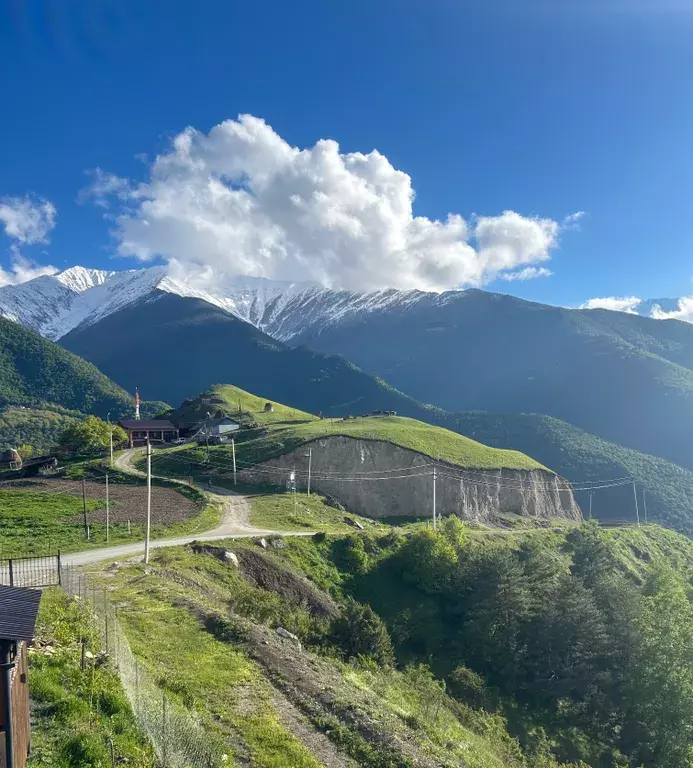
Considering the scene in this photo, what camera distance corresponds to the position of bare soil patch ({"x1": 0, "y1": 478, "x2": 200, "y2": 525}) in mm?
51969

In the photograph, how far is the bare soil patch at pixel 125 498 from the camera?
51969mm

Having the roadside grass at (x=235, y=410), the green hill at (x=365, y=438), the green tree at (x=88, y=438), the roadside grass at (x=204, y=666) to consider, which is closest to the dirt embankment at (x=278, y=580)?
the roadside grass at (x=204, y=666)

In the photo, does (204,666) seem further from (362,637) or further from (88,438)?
(88,438)

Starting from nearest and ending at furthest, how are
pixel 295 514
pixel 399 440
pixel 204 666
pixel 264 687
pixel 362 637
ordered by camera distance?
pixel 264 687 < pixel 204 666 < pixel 362 637 < pixel 295 514 < pixel 399 440

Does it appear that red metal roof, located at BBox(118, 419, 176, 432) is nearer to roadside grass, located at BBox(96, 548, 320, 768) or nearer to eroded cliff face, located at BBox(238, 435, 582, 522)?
eroded cliff face, located at BBox(238, 435, 582, 522)

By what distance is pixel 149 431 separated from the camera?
111125 mm

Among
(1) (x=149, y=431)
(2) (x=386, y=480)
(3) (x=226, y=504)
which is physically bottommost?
(3) (x=226, y=504)

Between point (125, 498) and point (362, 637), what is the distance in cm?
3846

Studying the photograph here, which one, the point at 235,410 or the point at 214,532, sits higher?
the point at 235,410

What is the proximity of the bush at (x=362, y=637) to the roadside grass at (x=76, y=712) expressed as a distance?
18450 mm

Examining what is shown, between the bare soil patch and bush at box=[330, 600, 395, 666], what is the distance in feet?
79.0

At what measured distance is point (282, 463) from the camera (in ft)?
250

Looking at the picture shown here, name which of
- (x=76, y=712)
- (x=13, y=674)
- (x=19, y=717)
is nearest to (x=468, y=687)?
(x=76, y=712)

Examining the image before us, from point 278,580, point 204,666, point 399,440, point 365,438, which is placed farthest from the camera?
point 399,440
